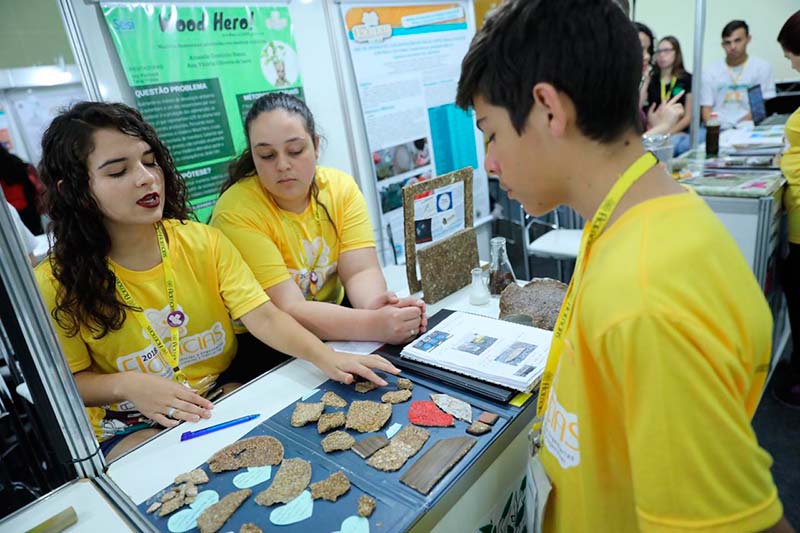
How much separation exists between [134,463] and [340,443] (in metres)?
0.42

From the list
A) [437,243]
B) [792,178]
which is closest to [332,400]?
[437,243]

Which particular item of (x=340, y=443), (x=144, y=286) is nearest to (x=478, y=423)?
(x=340, y=443)

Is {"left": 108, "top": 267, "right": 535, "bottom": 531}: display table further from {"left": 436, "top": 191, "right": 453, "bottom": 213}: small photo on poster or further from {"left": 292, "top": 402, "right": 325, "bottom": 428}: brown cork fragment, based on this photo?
{"left": 436, "top": 191, "right": 453, "bottom": 213}: small photo on poster

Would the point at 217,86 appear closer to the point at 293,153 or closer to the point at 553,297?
the point at 293,153

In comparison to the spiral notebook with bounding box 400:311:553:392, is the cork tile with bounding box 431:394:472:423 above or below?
below

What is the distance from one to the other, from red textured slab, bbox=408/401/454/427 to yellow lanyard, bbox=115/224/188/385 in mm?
676

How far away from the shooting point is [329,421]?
1.00m

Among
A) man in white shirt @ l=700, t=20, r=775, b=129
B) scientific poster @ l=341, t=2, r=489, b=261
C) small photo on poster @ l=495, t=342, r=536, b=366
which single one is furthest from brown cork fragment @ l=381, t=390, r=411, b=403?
man in white shirt @ l=700, t=20, r=775, b=129

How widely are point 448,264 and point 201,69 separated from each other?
1187 millimetres

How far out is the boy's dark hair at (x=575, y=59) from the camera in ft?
2.01

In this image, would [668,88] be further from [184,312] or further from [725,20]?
[184,312]

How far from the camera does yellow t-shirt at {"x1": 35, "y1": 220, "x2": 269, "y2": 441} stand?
4.10ft

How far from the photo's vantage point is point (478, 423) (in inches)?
37.4

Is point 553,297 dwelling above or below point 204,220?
below
